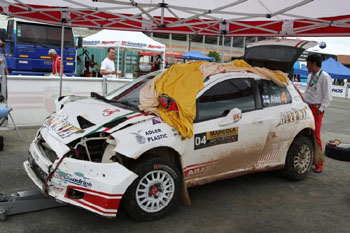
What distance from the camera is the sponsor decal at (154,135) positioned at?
375 centimetres

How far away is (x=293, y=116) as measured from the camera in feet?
17.2

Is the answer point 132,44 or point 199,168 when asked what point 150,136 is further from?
point 132,44

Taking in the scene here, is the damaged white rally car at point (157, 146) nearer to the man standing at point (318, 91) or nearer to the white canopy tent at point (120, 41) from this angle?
the man standing at point (318, 91)

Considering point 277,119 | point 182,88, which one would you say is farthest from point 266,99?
point 182,88

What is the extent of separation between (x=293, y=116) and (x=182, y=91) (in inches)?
77.5

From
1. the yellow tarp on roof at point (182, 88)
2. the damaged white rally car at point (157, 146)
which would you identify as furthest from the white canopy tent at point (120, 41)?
the yellow tarp on roof at point (182, 88)

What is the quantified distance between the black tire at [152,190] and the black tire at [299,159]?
7.17 ft

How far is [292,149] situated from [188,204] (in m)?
2.06

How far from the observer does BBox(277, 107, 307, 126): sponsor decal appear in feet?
16.7

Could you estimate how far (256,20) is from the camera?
7766 millimetres

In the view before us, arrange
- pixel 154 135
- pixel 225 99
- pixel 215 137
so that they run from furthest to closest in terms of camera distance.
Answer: pixel 225 99, pixel 215 137, pixel 154 135

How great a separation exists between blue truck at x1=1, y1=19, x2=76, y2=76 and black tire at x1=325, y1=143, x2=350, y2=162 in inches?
456

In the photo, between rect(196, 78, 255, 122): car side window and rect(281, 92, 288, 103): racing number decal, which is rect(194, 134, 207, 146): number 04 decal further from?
rect(281, 92, 288, 103): racing number decal

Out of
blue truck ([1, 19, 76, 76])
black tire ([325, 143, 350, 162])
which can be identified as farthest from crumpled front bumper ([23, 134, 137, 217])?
blue truck ([1, 19, 76, 76])
